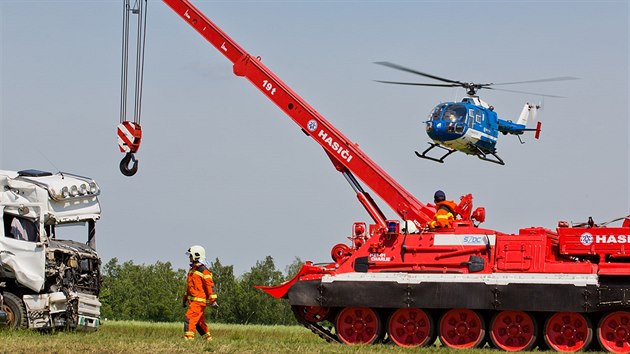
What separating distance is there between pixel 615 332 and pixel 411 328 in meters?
4.54

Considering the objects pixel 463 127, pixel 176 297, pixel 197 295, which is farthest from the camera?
pixel 176 297

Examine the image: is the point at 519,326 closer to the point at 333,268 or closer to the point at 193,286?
the point at 333,268

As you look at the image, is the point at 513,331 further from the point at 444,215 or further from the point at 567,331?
the point at 444,215

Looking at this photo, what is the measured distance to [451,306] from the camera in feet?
94.5

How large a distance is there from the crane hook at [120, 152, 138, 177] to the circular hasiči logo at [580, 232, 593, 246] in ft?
39.8

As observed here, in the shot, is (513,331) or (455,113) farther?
(455,113)

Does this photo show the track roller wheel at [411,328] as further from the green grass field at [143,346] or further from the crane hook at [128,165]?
the crane hook at [128,165]

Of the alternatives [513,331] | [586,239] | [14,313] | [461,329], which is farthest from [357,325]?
[14,313]

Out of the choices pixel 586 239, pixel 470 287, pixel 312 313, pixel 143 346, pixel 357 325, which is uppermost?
pixel 586 239

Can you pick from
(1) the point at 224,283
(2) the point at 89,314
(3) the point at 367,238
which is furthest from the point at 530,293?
(1) the point at 224,283

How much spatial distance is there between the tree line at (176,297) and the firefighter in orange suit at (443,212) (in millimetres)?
22243

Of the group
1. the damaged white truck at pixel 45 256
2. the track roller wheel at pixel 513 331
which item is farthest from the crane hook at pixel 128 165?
the track roller wheel at pixel 513 331

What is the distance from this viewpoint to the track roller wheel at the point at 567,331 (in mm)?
28156

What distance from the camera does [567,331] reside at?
2839cm
